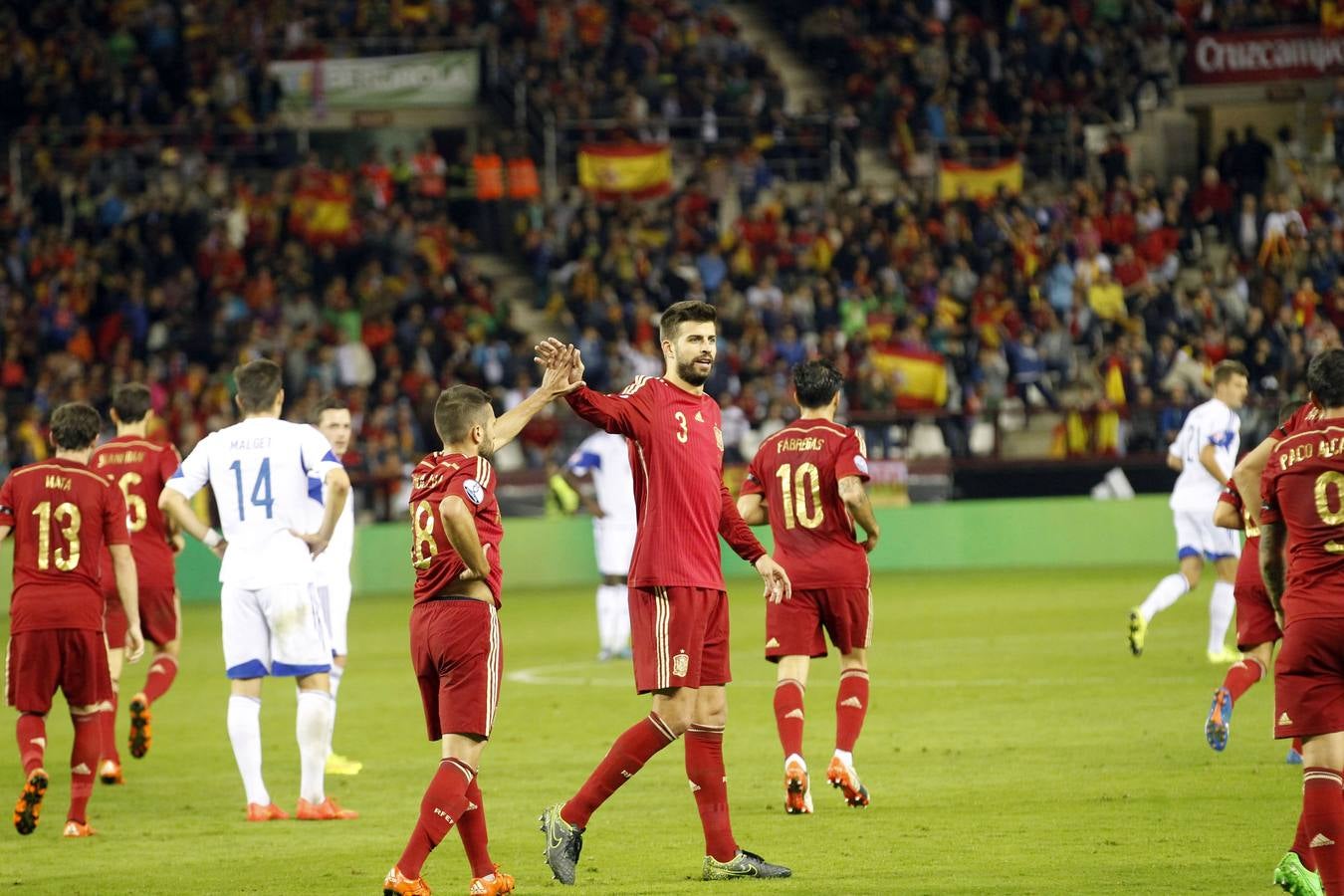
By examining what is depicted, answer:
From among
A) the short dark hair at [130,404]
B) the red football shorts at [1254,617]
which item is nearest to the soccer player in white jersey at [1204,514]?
the red football shorts at [1254,617]

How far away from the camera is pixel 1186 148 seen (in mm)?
37312

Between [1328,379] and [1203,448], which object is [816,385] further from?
[1203,448]

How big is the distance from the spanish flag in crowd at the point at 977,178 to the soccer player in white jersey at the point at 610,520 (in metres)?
17.8

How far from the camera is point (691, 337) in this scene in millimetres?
8117

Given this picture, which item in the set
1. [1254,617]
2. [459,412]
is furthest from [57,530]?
[1254,617]

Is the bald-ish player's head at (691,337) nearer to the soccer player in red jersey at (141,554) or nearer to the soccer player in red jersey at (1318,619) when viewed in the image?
the soccer player in red jersey at (1318,619)

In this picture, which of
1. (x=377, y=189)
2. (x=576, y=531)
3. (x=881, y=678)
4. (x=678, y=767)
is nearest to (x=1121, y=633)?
(x=881, y=678)

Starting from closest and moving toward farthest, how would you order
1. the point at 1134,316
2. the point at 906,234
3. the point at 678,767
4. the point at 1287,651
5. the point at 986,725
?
the point at 1287,651
the point at 678,767
the point at 986,725
the point at 1134,316
the point at 906,234

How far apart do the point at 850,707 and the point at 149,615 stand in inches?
174

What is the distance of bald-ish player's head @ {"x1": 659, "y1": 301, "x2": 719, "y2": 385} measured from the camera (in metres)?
8.11

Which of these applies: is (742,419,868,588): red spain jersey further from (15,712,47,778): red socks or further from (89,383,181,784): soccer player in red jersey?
(15,712,47,778): red socks

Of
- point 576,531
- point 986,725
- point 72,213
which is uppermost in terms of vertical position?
point 72,213

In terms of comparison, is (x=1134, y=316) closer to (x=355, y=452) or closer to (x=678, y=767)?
(x=355, y=452)

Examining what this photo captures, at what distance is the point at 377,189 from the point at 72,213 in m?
4.52
